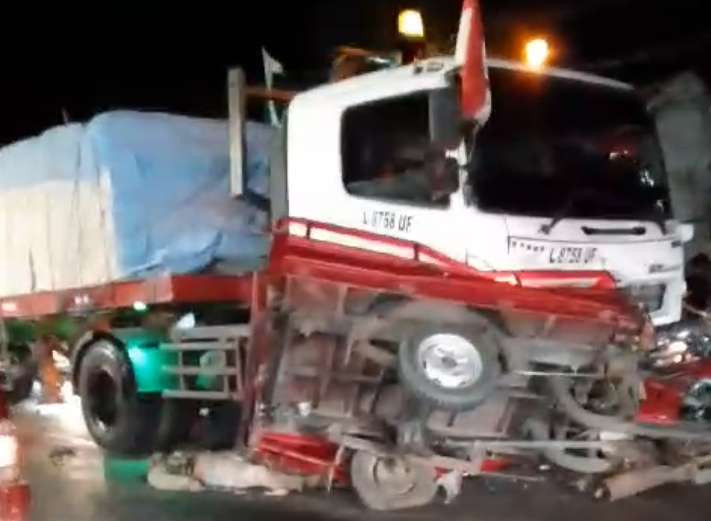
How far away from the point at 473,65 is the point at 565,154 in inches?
49.1

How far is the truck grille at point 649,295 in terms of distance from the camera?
Result: 9250 millimetres

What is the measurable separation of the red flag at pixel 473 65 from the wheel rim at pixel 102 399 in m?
4.23

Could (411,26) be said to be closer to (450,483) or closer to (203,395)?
(203,395)

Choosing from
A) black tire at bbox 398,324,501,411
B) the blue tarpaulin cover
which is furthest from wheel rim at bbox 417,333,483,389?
the blue tarpaulin cover

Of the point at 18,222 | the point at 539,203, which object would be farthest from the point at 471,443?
the point at 18,222

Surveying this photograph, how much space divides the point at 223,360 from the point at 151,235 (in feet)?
4.05

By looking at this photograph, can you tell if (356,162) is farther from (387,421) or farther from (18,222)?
(18,222)

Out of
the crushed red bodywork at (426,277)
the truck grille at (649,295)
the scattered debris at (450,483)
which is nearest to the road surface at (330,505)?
the scattered debris at (450,483)

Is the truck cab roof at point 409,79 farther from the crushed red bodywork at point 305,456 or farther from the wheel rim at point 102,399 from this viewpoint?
the wheel rim at point 102,399

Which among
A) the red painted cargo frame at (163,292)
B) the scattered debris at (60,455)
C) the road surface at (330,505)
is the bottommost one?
the road surface at (330,505)

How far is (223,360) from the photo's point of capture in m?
9.83

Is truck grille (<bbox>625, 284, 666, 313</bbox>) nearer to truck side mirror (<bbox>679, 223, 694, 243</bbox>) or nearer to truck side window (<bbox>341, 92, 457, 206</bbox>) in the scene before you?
truck side mirror (<bbox>679, 223, 694, 243</bbox>)

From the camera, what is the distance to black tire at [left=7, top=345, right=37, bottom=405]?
13.9 meters

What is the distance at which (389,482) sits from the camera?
960cm
